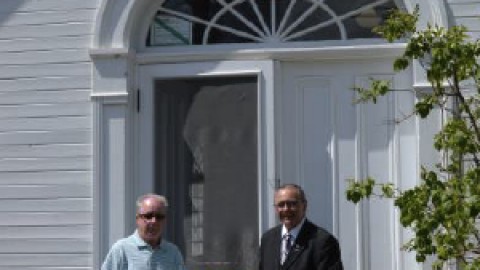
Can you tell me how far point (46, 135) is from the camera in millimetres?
7734

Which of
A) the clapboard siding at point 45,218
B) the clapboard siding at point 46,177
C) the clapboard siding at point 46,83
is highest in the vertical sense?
the clapboard siding at point 46,83

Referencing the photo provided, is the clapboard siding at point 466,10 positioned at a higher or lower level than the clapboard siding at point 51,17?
lower

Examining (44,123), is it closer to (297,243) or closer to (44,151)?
(44,151)

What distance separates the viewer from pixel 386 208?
287 inches

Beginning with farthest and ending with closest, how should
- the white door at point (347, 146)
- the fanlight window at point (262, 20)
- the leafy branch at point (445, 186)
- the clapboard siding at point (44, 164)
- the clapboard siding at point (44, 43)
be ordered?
the clapboard siding at point (44, 43) → the clapboard siding at point (44, 164) → the fanlight window at point (262, 20) → the white door at point (347, 146) → the leafy branch at point (445, 186)

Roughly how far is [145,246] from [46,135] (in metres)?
2.67

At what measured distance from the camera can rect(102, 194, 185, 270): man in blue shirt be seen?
5.30 meters

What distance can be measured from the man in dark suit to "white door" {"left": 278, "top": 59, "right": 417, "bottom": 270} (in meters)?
1.23

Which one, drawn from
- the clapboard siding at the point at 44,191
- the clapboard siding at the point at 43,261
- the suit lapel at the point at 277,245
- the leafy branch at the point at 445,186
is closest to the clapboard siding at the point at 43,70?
the clapboard siding at the point at 44,191

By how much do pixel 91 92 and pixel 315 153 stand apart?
1.76 metres

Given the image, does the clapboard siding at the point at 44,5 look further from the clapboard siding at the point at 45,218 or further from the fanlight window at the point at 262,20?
the clapboard siding at the point at 45,218

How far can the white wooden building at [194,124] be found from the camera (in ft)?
24.2

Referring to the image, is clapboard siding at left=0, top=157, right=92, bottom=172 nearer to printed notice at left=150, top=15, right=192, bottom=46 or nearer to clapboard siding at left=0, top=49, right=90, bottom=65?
clapboard siding at left=0, top=49, right=90, bottom=65

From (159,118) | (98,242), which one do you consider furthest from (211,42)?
(98,242)
